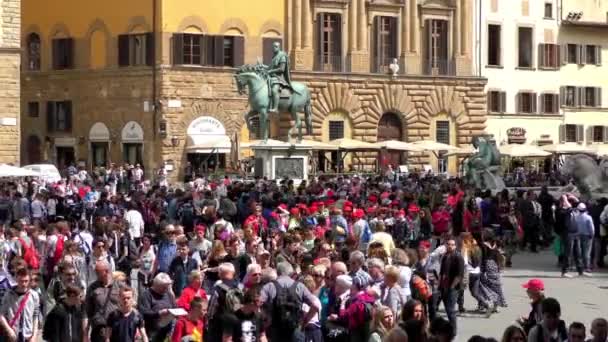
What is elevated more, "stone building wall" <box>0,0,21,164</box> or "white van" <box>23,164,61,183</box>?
"stone building wall" <box>0,0,21,164</box>

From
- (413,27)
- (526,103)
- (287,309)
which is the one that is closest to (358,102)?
(413,27)

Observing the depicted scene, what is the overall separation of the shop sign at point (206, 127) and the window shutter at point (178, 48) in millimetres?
2183

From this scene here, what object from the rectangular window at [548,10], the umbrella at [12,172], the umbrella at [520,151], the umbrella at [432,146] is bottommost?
the umbrella at [12,172]

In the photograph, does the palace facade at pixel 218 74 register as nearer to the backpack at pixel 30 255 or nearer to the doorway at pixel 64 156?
the doorway at pixel 64 156

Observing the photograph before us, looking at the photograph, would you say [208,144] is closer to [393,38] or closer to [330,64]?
[330,64]

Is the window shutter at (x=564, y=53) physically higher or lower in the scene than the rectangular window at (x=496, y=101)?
higher

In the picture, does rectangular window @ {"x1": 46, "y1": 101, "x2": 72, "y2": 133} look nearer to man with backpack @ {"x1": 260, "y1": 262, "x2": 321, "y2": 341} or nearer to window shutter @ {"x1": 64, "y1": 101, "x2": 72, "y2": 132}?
window shutter @ {"x1": 64, "y1": 101, "x2": 72, "y2": 132}

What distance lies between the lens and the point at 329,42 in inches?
2313

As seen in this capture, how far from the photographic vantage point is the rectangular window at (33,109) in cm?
5744

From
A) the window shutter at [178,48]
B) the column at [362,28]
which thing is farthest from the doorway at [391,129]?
the window shutter at [178,48]

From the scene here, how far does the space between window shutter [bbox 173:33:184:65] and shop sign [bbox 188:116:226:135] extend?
7.16 feet

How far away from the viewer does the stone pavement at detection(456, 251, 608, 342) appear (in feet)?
64.7

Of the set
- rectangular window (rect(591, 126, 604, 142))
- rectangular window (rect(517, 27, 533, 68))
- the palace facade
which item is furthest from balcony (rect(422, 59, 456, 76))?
rectangular window (rect(591, 126, 604, 142))

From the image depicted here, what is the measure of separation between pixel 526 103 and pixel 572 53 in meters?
3.66
